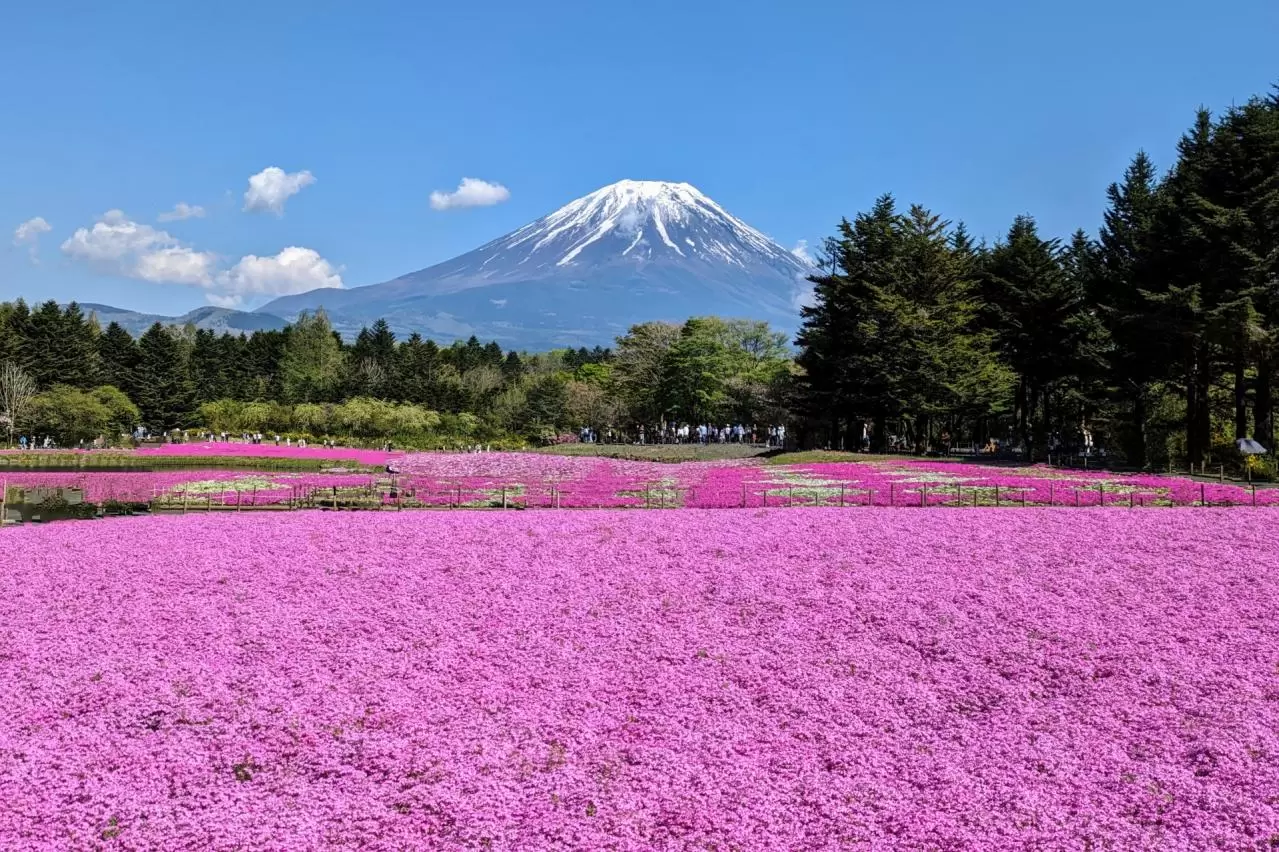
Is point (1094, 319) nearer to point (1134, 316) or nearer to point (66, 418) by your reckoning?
point (1134, 316)

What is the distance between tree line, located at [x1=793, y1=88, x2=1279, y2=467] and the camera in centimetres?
3625

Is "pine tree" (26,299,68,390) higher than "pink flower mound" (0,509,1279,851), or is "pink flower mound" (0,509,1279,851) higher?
"pine tree" (26,299,68,390)

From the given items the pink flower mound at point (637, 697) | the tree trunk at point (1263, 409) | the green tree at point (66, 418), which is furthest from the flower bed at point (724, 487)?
the green tree at point (66, 418)

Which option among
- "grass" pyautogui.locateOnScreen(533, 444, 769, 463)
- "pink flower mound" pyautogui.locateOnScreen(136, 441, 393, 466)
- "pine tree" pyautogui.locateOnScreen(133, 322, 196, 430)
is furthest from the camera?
"pine tree" pyautogui.locateOnScreen(133, 322, 196, 430)

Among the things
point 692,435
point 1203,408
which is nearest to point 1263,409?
point 1203,408

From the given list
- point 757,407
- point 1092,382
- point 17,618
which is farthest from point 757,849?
point 757,407

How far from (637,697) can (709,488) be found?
18.7 meters

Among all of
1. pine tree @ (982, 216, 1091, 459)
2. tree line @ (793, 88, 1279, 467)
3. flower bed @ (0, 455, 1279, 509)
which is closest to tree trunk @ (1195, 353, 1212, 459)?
tree line @ (793, 88, 1279, 467)

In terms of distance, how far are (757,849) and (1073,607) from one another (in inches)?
304

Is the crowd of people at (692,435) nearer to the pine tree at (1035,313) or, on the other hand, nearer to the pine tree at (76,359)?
the pine tree at (1035,313)

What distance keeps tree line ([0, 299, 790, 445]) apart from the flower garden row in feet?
120

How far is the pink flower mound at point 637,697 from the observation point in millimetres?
7027

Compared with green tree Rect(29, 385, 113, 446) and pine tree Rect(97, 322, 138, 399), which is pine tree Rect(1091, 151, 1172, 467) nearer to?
green tree Rect(29, 385, 113, 446)

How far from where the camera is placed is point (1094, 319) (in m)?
49.8
